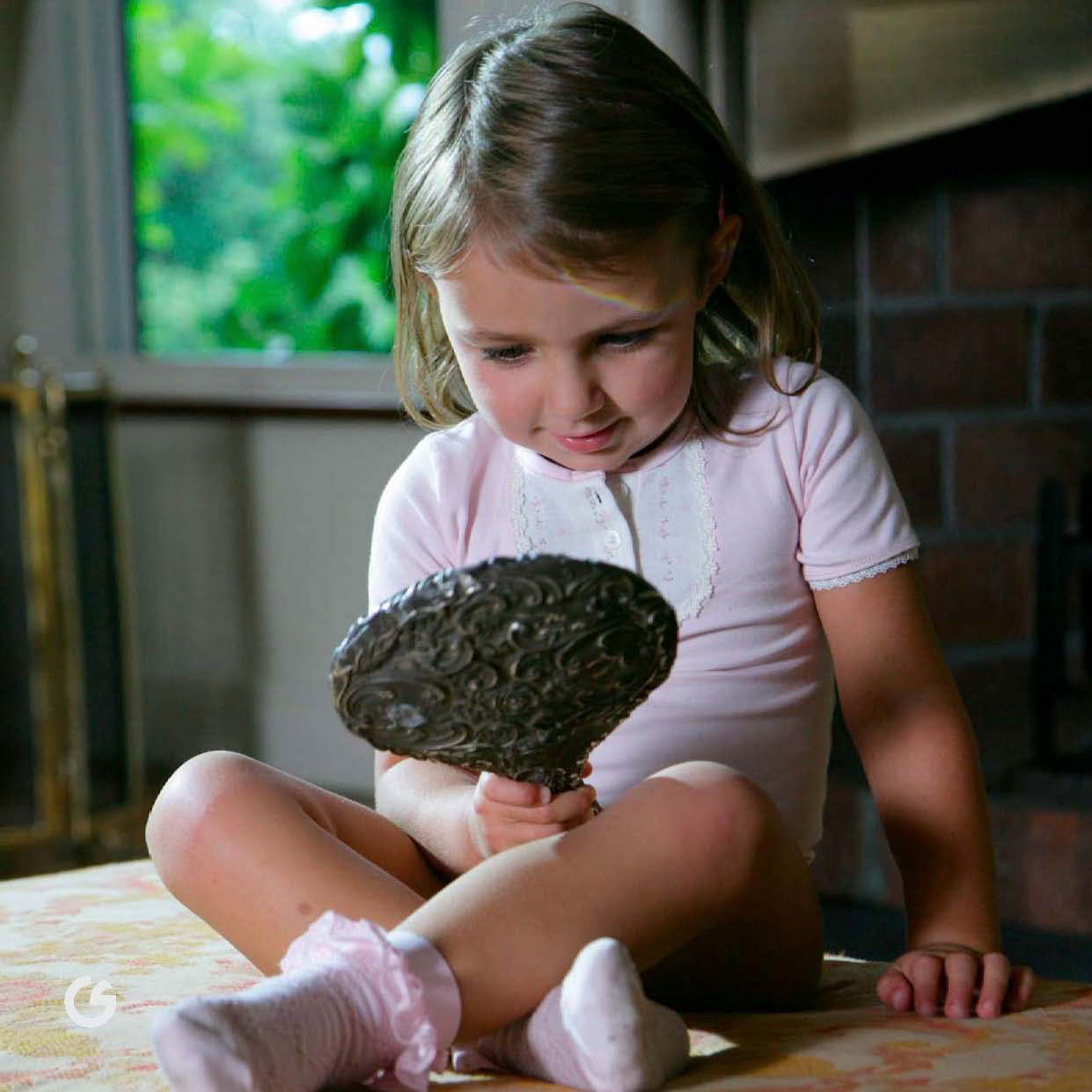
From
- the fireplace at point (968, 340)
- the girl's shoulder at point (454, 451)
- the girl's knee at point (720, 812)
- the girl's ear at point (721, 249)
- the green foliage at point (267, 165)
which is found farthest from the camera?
the green foliage at point (267, 165)

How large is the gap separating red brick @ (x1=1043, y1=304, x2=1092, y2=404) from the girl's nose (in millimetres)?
1139

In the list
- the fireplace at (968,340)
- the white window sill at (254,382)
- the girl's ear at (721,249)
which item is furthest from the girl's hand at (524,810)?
the white window sill at (254,382)

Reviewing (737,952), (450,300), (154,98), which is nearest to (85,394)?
(154,98)

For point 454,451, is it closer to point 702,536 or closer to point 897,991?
point 702,536

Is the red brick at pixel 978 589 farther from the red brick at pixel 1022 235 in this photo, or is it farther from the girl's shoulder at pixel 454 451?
the girl's shoulder at pixel 454 451

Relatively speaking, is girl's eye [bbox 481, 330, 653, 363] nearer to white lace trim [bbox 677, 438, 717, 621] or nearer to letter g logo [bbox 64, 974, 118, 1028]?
white lace trim [bbox 677, 438, 717, 621]

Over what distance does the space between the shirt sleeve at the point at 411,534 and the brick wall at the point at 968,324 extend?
2.78 feet

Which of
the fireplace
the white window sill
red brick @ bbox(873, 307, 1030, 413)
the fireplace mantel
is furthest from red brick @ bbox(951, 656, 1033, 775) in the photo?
the white window sill

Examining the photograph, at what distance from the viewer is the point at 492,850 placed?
0.87m

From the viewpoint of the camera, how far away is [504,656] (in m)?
0.70

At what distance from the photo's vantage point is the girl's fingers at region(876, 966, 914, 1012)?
2.81 feet

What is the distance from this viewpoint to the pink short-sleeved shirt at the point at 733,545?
101cm

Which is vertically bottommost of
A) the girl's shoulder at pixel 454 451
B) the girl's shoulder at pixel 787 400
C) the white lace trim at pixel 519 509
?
the white lace trim at pixel 519 509

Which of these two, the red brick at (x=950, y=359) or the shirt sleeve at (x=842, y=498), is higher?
the red brick at (x=950, y=359)
